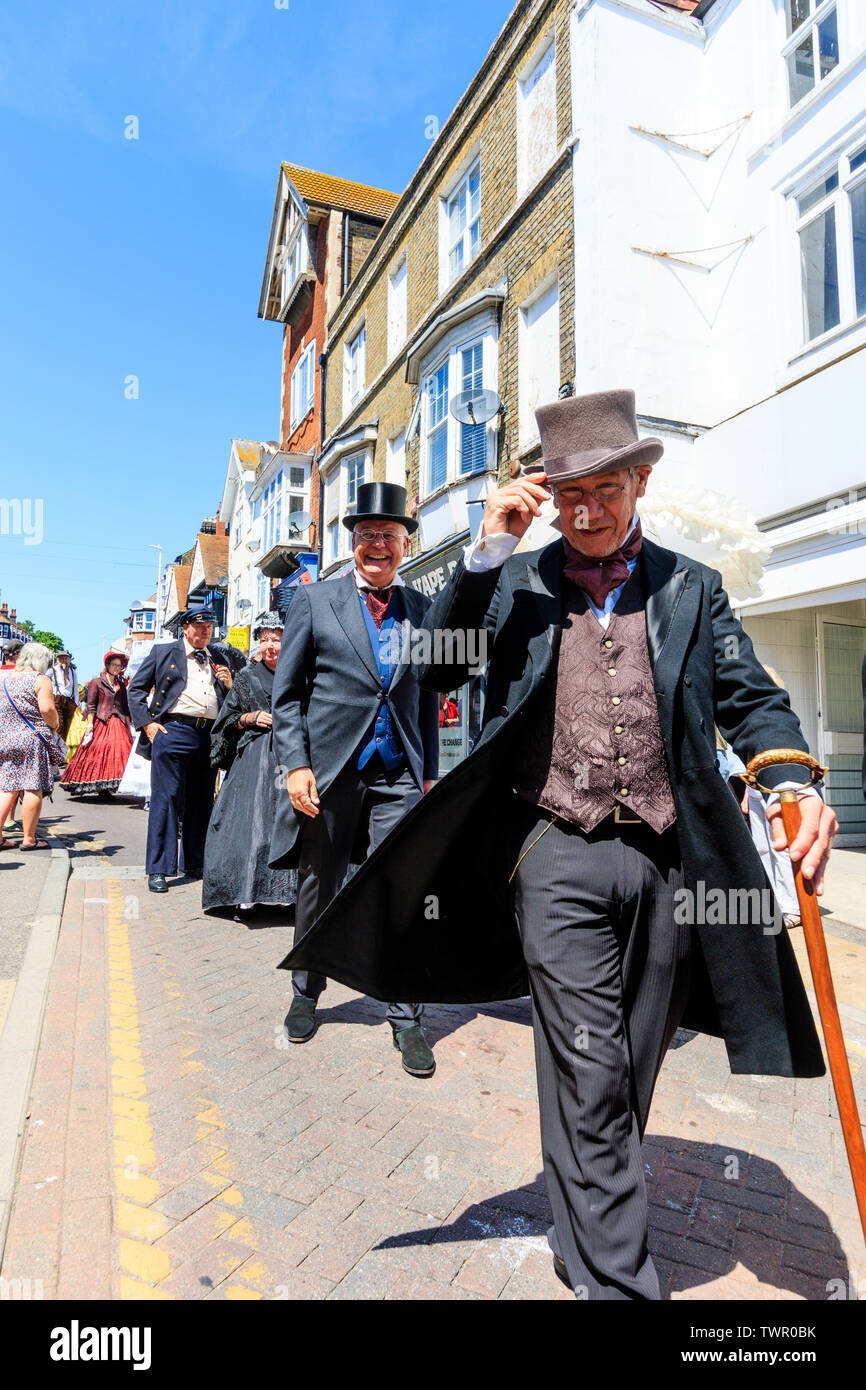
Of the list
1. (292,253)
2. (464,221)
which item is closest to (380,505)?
(464,221)

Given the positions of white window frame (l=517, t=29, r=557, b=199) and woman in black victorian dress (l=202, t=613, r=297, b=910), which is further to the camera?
white window frame (l=517, t=29, r=557, b=199)

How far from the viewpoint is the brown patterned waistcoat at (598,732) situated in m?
2.01

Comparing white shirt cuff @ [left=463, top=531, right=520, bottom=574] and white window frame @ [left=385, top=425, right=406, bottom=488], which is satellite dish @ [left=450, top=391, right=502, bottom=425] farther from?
white shirt cuff @ [left=463, top=531, right=520, bottom=574]

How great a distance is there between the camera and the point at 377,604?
3.95m

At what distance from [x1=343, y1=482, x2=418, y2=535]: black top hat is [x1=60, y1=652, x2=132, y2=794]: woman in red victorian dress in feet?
33.2

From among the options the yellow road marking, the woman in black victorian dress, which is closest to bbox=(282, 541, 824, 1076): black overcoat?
the yellow road marking

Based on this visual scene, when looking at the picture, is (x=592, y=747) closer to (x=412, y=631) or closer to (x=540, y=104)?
(x=412, y=631)

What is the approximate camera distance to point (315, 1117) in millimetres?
3004

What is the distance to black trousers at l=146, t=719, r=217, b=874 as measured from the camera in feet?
22.8

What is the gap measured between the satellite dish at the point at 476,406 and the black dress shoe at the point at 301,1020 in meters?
10.5

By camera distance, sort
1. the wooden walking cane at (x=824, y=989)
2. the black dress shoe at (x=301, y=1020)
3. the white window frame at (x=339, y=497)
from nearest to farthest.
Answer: the wooden walking cane at (x=824, y=989) → the black dress shoe at (x=301, y=1020) → the white window frame at (x=339, y=497)

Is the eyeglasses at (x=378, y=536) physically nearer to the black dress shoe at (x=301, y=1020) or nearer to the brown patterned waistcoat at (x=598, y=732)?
the brown patterned waistcoat at (x=598, y=732)

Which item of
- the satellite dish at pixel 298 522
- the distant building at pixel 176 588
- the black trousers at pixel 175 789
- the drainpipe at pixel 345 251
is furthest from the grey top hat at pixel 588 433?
the distant building at pixel 176 588
